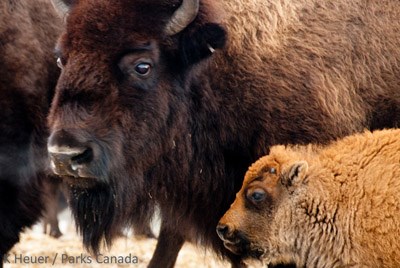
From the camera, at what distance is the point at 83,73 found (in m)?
6.53

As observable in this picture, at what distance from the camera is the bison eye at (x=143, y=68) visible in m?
6.70

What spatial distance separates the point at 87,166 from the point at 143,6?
106 cm

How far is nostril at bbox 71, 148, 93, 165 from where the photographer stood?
638 cm

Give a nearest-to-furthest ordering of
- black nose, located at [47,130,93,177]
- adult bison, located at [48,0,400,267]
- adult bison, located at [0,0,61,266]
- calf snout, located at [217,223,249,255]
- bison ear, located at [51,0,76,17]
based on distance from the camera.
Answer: black nose, located at [47,130,93,177]
calf snout, located at [217,223,249,255]
adult bison, located at [48,0,400,267]
bison ear, located at [51,0,76,17]
adult bison, located at [0,0,61,266]

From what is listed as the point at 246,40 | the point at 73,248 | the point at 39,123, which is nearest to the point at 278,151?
the point at 246,40

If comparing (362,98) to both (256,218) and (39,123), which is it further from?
(39,123)

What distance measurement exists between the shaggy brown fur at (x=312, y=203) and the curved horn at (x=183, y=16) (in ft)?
3.14

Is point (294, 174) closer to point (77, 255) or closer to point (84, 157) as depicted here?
point (84, 157)

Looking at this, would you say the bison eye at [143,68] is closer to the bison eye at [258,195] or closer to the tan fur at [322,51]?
the tan fur at [322,51]

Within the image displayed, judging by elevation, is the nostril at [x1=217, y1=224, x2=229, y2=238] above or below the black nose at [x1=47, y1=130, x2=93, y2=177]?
below

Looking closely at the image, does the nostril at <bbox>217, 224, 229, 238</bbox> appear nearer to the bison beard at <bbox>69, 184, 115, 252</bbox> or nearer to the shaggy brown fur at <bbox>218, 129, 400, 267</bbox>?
the shaggy brown fur at <bbox>218, 129, 400, 267</bbox>

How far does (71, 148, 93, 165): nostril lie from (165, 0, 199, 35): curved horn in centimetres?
92

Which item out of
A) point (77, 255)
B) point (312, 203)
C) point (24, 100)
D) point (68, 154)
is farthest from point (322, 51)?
point (77, 255)

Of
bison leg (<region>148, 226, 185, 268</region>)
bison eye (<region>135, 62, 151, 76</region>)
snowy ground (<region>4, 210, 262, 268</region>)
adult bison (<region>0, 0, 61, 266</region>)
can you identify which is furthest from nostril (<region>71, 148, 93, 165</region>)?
snowy ground (<region>4, 210, 262, 268</region>)
